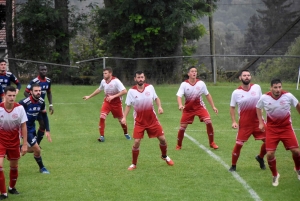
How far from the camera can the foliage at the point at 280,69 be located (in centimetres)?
3094

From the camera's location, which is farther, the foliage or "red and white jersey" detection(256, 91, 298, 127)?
the foliage

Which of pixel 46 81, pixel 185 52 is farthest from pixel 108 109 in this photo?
pixel 185 52

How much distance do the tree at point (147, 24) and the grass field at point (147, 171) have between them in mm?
14272

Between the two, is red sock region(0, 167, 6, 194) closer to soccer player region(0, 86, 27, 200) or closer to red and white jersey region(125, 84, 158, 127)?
soccer player region(0, 86, 27, 200)

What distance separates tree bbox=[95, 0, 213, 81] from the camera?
33.5 m

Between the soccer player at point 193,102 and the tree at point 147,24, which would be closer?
the soccer player at point 193,102

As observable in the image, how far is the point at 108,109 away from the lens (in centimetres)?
1759

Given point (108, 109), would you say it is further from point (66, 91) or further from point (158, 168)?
point (66, 91)

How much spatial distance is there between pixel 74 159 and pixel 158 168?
2.27 meters

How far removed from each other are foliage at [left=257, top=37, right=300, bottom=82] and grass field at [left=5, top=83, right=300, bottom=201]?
1155cm

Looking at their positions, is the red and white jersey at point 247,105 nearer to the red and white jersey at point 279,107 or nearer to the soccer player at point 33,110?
the red and white jersey at point 279,107

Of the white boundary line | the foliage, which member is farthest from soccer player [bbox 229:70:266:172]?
the foliage

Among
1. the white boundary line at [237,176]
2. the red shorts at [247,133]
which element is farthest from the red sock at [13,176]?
the red shorts at [247,133]

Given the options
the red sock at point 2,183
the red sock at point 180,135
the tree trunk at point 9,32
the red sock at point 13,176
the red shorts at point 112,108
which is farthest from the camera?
the tree trunk at point 9,32
